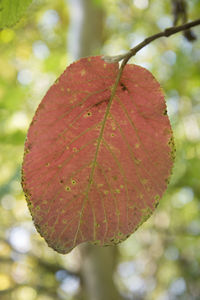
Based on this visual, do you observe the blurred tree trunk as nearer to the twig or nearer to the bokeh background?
the bokeh background

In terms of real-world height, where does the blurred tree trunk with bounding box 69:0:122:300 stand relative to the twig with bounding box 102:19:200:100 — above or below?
below

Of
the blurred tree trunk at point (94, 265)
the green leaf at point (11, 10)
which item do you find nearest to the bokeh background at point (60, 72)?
the blurred tree trunk at point (94, 265)

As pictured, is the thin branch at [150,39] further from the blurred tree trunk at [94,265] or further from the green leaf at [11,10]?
the blurred tree trunk at [94,265]

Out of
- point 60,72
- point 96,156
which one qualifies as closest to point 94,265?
point 60,72

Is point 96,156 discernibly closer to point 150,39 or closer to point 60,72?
point 150,39

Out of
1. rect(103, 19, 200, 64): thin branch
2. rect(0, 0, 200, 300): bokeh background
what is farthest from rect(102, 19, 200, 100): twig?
rect(0, 0, 200, 300): bokeh background

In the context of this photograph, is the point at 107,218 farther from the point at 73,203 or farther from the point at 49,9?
the point at 49,9

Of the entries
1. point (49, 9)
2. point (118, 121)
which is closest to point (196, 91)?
point (49, 9)
